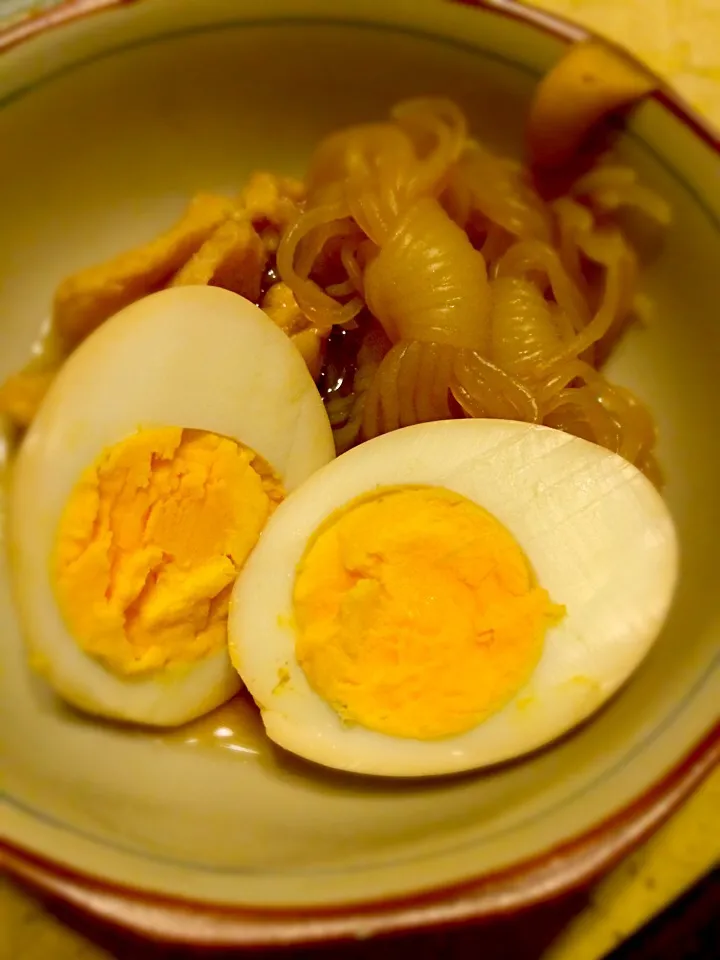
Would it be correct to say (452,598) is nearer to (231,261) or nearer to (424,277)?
(424,277)

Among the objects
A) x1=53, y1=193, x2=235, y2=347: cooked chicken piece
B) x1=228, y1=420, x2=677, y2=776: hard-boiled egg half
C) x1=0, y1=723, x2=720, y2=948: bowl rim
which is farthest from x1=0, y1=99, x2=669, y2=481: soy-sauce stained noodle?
x1=0, y1=723, x2=720, y2=948: bowl rim

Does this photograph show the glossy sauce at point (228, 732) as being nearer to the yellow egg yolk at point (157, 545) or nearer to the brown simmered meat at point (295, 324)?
the yellow egg yolk at point (157, 545)

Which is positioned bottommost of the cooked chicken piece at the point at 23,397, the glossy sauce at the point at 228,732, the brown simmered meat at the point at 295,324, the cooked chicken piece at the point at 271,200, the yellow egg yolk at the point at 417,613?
the glossy sauce at the point at 228,732

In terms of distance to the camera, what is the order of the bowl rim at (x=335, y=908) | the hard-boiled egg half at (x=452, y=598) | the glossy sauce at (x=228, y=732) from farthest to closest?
the glossy sauce at (x=228, y=732) < the hard-boiled egg half at (x=452, y=598) < the bowl rim at (x=335, y=908)

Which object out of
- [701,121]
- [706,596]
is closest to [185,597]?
[706,596]

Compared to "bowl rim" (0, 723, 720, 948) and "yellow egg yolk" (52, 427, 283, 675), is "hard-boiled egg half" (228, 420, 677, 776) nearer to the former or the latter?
"yellow egg yolk" (52, 427, 283, 675)

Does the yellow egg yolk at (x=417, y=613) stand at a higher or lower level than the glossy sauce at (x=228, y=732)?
higher

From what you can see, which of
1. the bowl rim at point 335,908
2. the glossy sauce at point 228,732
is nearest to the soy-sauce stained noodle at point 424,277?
the glossy sauce at point 228,732
